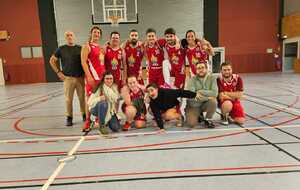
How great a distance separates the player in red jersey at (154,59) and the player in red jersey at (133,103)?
2.26 feet

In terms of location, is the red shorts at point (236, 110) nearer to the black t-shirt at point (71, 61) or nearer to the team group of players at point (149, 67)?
the team group of players at point (149, 67)

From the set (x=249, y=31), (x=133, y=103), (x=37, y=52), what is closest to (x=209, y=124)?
(x=133, y=103)

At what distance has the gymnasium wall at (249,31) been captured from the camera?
63.4ft

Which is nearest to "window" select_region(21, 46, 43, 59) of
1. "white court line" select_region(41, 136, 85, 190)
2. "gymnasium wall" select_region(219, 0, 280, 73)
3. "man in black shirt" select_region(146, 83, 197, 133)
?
"gymnasium wall" select_region(219, 0, 280, 73)

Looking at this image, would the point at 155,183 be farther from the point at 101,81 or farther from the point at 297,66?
the point at 297,66

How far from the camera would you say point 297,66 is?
18.2 metres

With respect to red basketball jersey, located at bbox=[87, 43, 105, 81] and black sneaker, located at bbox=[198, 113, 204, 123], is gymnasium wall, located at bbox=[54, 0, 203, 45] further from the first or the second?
black sneaker, located at bbox=[198, 113, 204, 123]

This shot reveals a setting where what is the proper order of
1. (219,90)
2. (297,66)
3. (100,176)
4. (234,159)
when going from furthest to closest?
(297,66), (219,90), (234,159), (100,176)

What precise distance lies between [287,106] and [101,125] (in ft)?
13.1

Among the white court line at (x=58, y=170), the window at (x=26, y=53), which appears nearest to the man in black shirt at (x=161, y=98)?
the white court line at (x=58, y=170)

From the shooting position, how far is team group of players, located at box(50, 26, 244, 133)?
4.52 m

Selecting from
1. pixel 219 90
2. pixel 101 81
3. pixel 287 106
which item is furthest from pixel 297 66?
pixel 101 81

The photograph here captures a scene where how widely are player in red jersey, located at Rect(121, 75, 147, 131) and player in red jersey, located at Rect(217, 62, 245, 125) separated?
1.30 meters

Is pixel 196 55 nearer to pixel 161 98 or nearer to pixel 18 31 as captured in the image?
pixel 161 98
